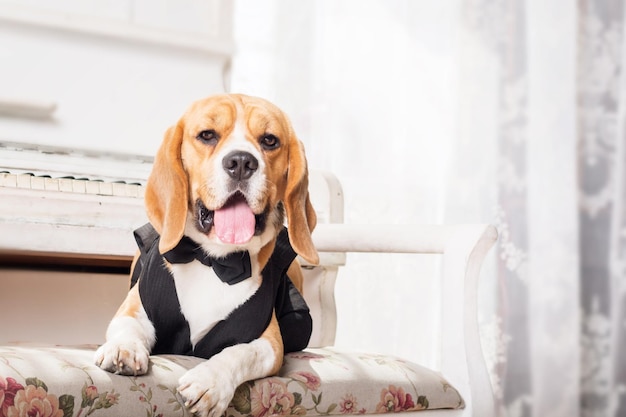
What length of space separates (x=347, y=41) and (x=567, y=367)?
139 centimetres

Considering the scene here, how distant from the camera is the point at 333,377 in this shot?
137 centimetres

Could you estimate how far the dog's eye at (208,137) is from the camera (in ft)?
4.52

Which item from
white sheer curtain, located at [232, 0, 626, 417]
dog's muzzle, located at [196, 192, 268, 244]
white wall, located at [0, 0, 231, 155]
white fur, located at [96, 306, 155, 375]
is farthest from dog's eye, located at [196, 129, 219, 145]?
white sheer curtain, located at [232, 0, 626, 417]

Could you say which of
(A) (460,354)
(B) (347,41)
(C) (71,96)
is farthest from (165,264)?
(B) (347,41)

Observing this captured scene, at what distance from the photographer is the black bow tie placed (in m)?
1.38

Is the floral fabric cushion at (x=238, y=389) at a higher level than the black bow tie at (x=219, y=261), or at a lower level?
lower

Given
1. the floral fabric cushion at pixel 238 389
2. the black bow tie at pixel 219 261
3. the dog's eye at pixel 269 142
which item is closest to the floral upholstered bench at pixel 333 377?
the floral fabric cushion at pixel 238 389

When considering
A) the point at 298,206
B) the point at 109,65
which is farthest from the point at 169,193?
the point at 109,65

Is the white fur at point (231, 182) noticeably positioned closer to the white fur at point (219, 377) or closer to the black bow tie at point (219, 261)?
the black bow tie at point (219, 261)

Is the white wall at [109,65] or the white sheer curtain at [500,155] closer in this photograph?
the white wall at [109,65]

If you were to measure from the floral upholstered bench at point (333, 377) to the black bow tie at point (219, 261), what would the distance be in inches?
6.5

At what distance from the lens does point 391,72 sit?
2.90m

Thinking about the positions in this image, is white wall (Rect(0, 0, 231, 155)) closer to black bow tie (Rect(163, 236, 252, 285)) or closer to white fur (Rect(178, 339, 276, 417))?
black bow tie (Rect(163, 236, 252, 285))

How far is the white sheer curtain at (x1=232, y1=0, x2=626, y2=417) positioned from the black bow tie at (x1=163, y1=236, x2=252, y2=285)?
54.7 inches
